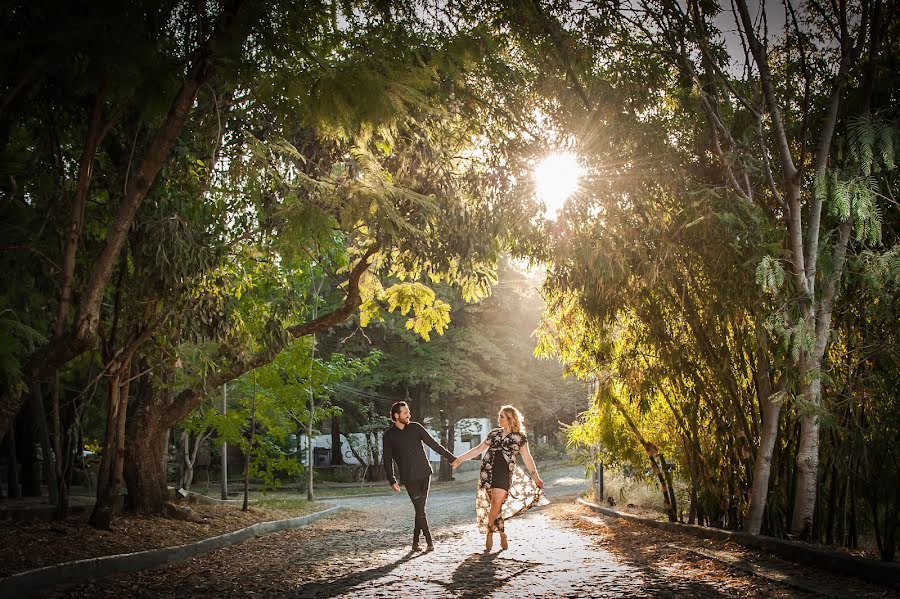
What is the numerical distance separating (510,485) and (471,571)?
6.45 ft

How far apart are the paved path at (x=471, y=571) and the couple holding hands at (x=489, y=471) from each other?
39cm

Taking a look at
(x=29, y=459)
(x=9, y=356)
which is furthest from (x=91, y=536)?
(x=29, y=459)

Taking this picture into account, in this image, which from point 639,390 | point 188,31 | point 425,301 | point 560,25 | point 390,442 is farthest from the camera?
point 425,301

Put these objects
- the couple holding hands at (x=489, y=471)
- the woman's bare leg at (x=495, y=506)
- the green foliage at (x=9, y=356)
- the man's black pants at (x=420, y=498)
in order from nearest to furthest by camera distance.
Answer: the green foliage at (x=9, y=356), the woman's bare leg at (x=495, y=506), the couple holding hands at (x=489, y=471), the man's black pants at (x=420, y=498)

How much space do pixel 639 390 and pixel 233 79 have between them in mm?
7208

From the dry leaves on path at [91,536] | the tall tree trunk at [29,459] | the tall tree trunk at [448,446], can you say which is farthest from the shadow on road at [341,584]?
the tall tree trunk at [448,446]

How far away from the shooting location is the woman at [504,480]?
382 inches

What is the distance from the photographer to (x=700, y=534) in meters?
10.8

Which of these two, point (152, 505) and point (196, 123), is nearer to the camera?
point (196, 123)

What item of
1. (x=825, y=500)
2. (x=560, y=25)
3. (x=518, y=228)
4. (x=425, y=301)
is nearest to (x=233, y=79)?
(x=560, y=25)

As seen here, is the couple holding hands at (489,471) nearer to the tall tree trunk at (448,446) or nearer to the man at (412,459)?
the man at (412,459)

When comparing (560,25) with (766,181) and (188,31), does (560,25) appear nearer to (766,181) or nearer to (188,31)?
(766,181)

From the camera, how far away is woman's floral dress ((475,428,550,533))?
9.84 meters

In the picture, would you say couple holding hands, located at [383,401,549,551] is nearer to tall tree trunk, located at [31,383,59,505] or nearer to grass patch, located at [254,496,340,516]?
grass patch, located at [254,496,340,516]
